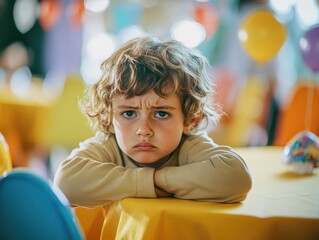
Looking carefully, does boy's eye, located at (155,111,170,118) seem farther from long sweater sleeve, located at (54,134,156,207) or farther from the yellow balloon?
the yellow balloon

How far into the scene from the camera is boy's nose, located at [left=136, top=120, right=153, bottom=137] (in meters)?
1.60

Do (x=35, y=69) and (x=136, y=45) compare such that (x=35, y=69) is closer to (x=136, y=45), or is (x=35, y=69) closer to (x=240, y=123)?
(x=240, y=123)

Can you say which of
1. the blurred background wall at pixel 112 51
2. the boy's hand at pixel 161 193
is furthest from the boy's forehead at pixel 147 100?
the blurred background wall at pixel 112 51

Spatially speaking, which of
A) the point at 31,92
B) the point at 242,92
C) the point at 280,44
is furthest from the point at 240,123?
the point at 31,92

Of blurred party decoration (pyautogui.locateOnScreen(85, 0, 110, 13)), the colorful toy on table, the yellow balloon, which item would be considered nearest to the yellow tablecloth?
the colorful toy on table

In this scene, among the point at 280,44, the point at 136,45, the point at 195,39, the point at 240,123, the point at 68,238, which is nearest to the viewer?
the point at 68,238

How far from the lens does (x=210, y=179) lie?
1.57m

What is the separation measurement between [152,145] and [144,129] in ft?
0.23

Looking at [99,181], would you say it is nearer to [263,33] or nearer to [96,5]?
[263,33]

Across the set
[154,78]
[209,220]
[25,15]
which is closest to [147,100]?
[154,78]

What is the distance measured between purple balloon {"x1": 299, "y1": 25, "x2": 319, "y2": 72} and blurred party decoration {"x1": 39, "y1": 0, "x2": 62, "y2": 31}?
391 cm

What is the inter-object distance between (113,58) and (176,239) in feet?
1.95

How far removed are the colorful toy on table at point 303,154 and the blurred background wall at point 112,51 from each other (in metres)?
0.71

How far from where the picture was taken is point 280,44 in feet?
11.1
